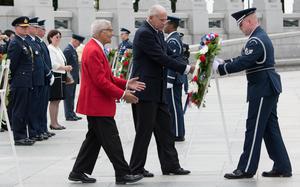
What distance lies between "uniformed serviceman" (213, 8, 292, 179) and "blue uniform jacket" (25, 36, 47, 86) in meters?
4.65

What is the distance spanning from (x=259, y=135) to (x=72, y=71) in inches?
317

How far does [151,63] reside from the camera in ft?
31.8

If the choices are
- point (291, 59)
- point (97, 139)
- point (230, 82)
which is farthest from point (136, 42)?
point (291, 59)

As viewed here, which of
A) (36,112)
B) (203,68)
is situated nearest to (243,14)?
(203,68)

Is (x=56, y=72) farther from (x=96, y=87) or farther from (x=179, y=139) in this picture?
(x=96, y=87)

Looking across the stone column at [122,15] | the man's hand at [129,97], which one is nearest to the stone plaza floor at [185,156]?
the man's hand at [129,97]

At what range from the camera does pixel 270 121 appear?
31.6 feet

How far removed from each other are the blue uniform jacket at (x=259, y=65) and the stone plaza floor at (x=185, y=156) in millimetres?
1069

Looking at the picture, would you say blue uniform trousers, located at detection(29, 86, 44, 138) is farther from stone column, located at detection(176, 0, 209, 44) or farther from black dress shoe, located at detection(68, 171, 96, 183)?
stone column, located at detection(176, 0, 209, 44)

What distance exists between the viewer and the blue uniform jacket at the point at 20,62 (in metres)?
13.0

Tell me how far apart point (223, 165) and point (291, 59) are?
26972mm

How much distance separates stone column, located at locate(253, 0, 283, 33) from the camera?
38562mm

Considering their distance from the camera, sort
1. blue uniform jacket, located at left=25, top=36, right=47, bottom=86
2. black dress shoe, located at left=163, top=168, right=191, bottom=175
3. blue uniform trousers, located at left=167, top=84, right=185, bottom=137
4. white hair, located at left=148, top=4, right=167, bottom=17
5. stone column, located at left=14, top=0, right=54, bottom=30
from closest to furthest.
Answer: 1. white hair, located at left=148, top=4, right=167, bottom=17
2. black dress shoe, located at left=163, top=168, right=191, bottom=175
3. blue uniform trousers, located at left=167, top=84, right=185, bottom=137
4. blue uniform jacket, located at left=25, top=36, right=47, bottom=86
5. stone column, located at left=14, top=0, right=54, bottom=30

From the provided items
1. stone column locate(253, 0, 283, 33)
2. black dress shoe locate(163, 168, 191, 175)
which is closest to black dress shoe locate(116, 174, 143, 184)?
black dress shoe locate(163, 168, 191, 175)
